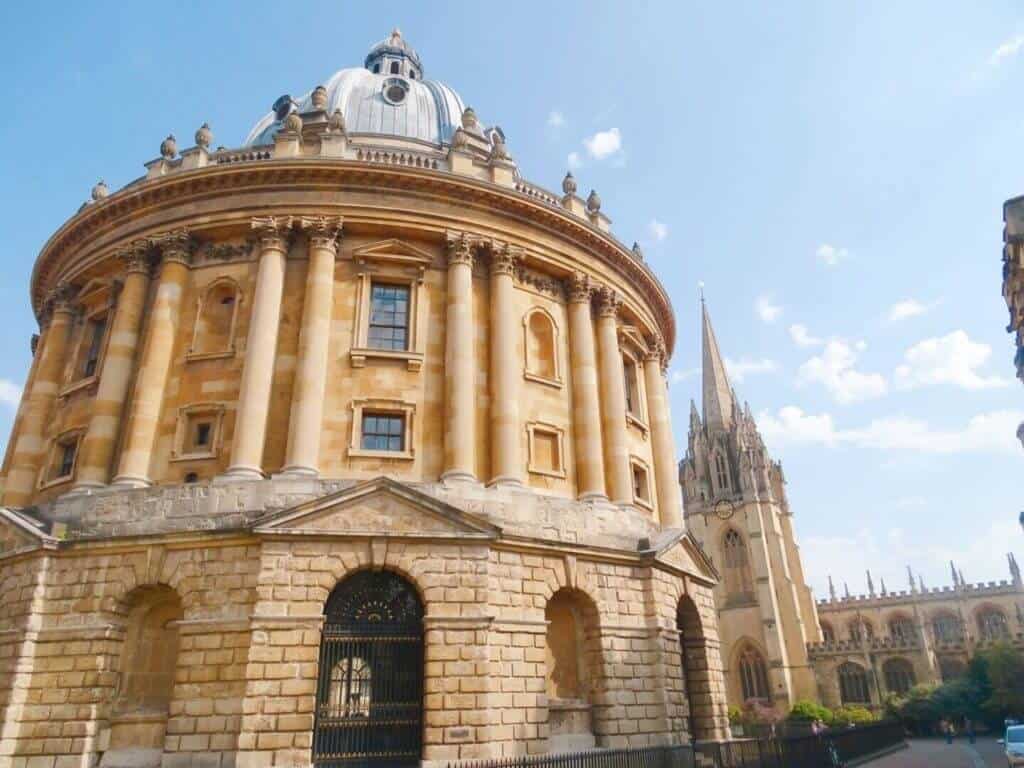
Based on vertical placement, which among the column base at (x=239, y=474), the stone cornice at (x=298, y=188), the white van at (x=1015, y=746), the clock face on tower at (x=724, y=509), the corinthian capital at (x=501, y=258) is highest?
the clock face on tower at (x=724, y=509)

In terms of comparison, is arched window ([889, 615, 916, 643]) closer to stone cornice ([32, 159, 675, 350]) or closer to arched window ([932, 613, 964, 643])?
arched window ([932, 613, 964, 643])

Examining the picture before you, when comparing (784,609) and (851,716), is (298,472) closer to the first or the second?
(851,716)

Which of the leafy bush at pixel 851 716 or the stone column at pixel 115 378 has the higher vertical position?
the stone column at pixel 115 378

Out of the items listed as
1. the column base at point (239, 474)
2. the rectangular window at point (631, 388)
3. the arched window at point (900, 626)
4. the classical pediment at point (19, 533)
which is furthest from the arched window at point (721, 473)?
the classical pediment at point (19, 533)

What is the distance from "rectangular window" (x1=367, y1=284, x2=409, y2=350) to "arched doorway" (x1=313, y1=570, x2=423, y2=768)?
7545mm

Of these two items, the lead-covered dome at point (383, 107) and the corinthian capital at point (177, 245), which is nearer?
the corinthian capital at point (177, 245)

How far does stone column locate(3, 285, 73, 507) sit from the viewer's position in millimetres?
23203

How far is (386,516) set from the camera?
1862 cm

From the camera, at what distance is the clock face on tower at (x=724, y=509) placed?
3199 inches

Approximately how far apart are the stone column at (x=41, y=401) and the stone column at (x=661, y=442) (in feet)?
70.9

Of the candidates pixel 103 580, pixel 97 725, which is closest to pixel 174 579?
pixel 103 580

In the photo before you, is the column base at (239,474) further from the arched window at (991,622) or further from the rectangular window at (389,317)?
the arched window at (991,622)

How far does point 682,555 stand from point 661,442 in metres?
5.88

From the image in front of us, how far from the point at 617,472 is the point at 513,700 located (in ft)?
29.1
